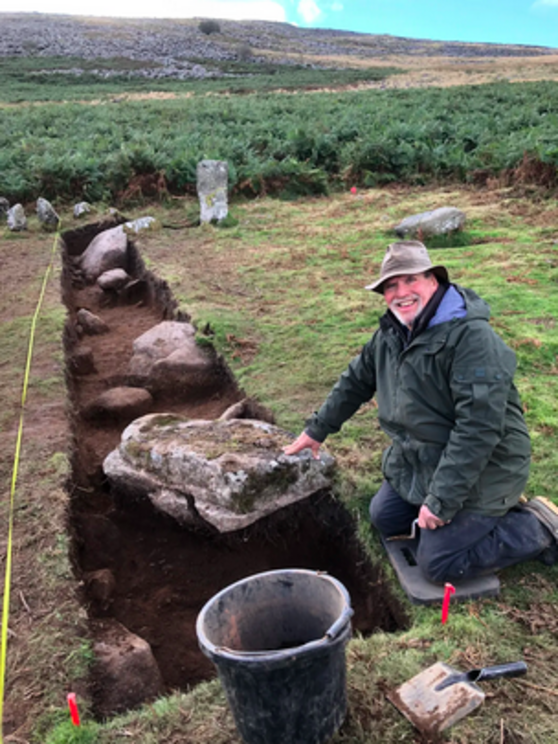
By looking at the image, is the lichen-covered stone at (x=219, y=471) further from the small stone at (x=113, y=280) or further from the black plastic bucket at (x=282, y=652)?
the small stone at (x=113, y=280)

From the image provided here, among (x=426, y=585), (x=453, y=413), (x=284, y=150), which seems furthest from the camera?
(x=284, y=150)

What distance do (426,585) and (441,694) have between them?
2.73ft

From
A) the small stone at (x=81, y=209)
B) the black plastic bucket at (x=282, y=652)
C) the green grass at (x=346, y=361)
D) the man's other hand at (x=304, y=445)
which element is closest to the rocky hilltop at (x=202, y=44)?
the small stone at (x=81, y=209)

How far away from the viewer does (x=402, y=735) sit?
2.65 meters

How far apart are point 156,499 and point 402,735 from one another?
8.64ft

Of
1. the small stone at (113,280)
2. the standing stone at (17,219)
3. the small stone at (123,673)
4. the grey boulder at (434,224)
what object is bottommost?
the small stone at (113,280)

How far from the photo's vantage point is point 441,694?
109 inches

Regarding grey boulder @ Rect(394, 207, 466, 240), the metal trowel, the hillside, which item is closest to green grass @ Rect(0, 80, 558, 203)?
grey boulder @ Rect(394, 207, 466, 240)

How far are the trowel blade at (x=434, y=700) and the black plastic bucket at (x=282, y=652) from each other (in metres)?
0.30

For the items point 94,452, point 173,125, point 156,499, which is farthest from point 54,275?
point 173,125

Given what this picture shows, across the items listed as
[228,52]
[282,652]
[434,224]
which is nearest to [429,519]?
[282,652]

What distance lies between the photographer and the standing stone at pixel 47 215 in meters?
13.6

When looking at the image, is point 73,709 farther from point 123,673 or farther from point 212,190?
point 212,190

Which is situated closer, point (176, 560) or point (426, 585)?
point (426, 585)
